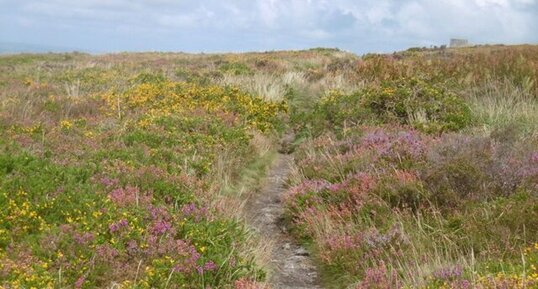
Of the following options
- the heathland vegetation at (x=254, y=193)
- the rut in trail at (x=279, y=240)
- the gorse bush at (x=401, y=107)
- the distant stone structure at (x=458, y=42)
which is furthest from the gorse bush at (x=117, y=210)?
the distant stone structure at (x=458, y=42)

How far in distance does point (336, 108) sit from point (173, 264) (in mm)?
8880

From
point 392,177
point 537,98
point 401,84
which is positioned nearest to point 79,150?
point 392,177

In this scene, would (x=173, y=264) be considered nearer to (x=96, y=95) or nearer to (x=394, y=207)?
(x=394, y=207)

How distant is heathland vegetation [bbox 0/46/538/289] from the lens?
544 centimetres

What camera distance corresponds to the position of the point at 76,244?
5.55 metres

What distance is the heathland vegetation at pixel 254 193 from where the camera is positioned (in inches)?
214

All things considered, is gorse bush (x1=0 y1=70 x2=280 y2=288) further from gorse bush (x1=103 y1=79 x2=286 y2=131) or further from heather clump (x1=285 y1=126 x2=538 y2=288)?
gorse bush (x1=103 y1=79 x2=286 y2=131)

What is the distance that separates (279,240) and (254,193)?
197 cm

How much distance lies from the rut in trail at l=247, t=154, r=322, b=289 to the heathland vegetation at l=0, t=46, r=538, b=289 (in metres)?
0.18

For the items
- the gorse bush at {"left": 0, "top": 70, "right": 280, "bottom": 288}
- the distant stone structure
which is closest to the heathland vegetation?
the gorse bush at {"left": 0, "top": 70, "right": 280, "bottom": 288}

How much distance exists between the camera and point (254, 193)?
32.0ft

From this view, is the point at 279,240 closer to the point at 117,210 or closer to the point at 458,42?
the point at 117,210

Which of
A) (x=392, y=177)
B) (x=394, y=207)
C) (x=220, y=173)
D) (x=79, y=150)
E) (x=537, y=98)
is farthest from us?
(x=537, y=98)

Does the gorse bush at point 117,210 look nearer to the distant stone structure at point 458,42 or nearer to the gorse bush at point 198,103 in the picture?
the gorse bush at point 198,103
